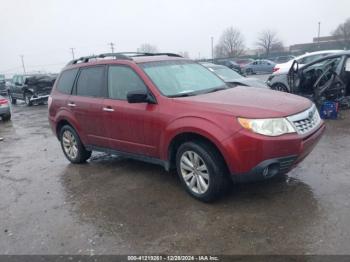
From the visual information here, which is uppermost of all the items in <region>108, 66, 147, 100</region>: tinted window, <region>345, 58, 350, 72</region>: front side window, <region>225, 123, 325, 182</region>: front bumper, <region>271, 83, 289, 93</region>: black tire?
<region>108, 66, 147, 100</region>: tinted window

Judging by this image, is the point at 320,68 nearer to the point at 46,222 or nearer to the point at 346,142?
the point at 346,142

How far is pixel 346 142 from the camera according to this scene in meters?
6.68

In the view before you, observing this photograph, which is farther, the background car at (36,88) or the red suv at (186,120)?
the background car at (36,88)

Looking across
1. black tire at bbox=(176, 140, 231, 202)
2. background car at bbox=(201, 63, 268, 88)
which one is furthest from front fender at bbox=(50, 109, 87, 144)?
background car at bbox=(201, 63, 268, 88)

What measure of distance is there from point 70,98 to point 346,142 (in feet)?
16.9

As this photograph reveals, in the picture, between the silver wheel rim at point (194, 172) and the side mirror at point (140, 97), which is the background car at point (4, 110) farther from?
the silver wheel rim at point (194, 172)

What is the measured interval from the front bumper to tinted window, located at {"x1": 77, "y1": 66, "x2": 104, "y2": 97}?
2.63 m

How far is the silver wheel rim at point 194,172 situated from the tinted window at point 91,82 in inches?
76.5

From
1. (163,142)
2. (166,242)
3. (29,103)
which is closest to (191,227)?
(166,242)

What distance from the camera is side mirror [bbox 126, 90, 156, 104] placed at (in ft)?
15.0

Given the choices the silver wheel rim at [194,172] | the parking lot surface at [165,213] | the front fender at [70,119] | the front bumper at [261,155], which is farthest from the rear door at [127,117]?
the front bumper at [261,155]

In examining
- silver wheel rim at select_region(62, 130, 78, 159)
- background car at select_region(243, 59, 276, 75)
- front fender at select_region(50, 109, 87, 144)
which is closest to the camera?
front fender at select_region(50, 109, 87, 144)

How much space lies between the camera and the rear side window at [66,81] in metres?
6.37

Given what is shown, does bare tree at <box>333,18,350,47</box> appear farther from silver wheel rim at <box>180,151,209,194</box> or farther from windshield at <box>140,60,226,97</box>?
silver wheel rim at <box>180,151,209,194</box>
